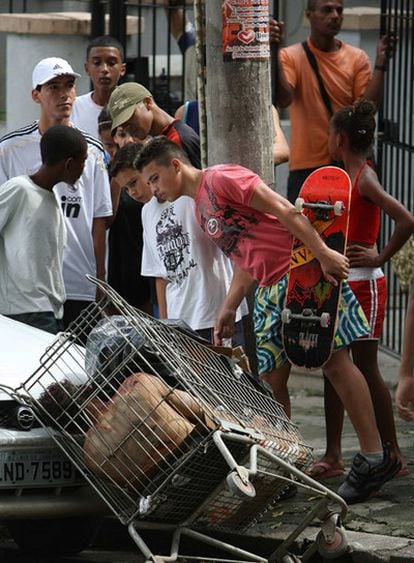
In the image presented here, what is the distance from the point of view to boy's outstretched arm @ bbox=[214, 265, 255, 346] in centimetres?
718

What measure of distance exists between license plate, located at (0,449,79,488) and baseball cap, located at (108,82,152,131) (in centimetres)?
247

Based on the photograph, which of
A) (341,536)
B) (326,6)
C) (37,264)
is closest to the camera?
(341,536)

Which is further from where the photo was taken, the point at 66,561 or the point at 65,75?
the point at 65,75

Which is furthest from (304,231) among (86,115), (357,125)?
(86,115)

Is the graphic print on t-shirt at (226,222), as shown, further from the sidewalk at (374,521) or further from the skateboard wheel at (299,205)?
the sidewalk at (374,521)

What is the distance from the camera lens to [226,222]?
7094 mm

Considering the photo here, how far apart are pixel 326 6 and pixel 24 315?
3.83 meters

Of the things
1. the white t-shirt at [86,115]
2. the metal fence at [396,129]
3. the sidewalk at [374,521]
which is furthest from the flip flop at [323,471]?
the metal fence at [396,129]

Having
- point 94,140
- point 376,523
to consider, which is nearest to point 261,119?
point 94,140

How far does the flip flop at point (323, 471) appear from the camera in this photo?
7.77 metres

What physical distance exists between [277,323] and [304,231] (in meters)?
0.54

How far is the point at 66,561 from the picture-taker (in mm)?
7016

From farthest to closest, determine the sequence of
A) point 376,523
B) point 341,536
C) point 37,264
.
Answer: point 37,264 → point 376,523 → point 341,536

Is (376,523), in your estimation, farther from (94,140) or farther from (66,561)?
(94,140)
